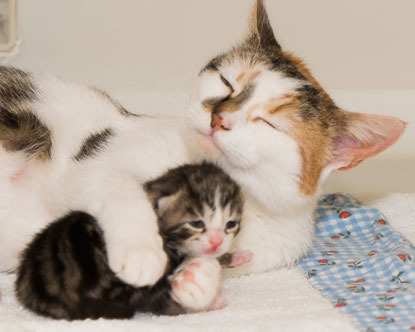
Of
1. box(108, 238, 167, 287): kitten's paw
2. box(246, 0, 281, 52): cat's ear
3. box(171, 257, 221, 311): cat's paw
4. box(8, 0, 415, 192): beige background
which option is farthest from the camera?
box(8, 0, 415, 192): beige background

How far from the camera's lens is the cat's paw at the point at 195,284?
1.57 metres

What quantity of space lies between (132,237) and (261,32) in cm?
86

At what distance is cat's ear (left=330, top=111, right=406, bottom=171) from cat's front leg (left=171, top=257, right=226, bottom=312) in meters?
0.51

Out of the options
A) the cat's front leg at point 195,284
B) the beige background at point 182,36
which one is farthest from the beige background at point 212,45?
the cat's front leg at point 195,284

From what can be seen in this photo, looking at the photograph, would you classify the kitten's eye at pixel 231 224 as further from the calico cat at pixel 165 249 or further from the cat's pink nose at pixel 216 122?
the cat's pink nose at pixel 216 122

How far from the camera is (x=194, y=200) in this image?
1.63 m

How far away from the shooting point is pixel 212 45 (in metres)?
3.03

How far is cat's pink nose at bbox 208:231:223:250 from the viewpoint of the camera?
161 cm

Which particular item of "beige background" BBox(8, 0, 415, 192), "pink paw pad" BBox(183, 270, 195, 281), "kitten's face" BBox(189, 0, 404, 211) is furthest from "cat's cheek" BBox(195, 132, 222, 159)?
"beige background" BBox(8, 0, 415, 192)

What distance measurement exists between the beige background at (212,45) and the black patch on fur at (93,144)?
0.92m

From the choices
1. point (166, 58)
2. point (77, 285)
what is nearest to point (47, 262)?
point (77, 285)

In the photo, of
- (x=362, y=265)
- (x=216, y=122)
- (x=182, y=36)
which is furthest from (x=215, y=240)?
(x=182, y=36)

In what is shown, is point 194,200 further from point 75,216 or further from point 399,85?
point 399,85

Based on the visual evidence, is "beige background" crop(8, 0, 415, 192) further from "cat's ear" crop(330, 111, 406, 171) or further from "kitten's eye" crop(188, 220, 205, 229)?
"kitten's eye" crop(188, 220, 205, 229)
